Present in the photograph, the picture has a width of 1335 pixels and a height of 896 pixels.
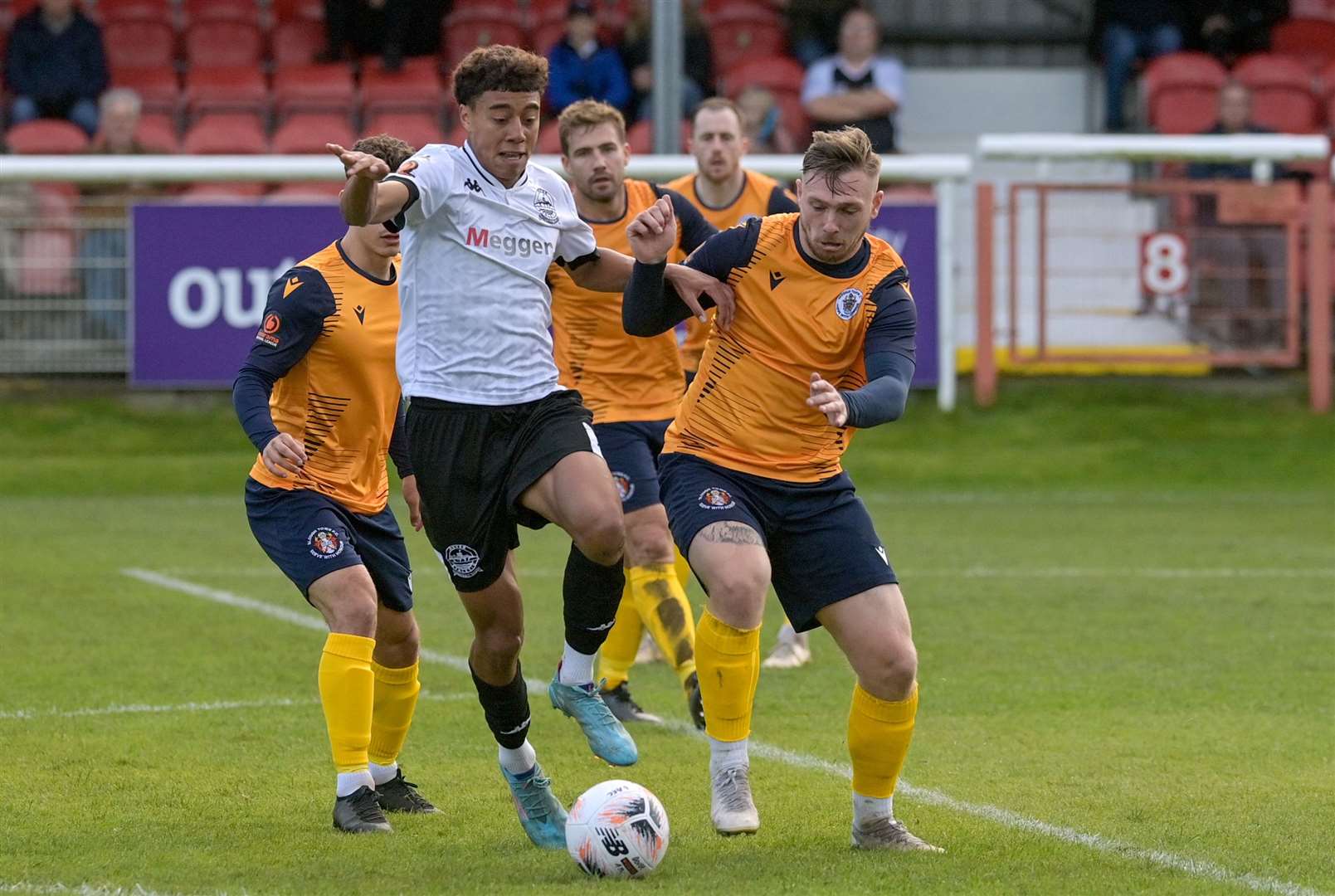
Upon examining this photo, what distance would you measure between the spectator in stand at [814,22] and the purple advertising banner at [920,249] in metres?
4.29

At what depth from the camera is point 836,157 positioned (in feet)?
17.8

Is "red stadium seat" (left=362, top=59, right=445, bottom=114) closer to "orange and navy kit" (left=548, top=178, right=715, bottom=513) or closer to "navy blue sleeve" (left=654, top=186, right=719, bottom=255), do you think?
"orange and navy kit" (left=548, top=178, right=715, bottom=513)

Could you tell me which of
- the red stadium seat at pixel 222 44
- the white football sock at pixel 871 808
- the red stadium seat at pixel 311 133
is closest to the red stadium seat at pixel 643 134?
the red stadium seat at pixel 311 133

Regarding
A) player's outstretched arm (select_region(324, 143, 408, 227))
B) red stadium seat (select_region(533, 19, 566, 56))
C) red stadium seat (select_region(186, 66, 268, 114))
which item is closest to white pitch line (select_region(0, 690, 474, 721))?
player's outstretched arm (select_region(324, 143, 408, 227))

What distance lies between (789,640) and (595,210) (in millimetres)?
2138

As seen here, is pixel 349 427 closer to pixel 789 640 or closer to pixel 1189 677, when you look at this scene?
pixel 789 640

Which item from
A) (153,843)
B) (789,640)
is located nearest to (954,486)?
(789,640)

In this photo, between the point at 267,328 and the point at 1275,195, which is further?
the point at 1275,195

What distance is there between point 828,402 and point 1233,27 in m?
16.2

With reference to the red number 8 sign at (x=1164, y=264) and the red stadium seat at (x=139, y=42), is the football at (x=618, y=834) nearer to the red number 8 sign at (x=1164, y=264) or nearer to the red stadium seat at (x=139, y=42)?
the red number 8 sign at (x=1164, y=264)

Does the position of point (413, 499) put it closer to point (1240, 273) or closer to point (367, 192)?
point (367, 192)

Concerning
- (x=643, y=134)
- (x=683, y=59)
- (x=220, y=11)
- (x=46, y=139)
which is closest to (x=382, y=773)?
(x=643, y=134)

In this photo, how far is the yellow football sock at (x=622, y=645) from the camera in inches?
304

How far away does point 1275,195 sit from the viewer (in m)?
15.7
